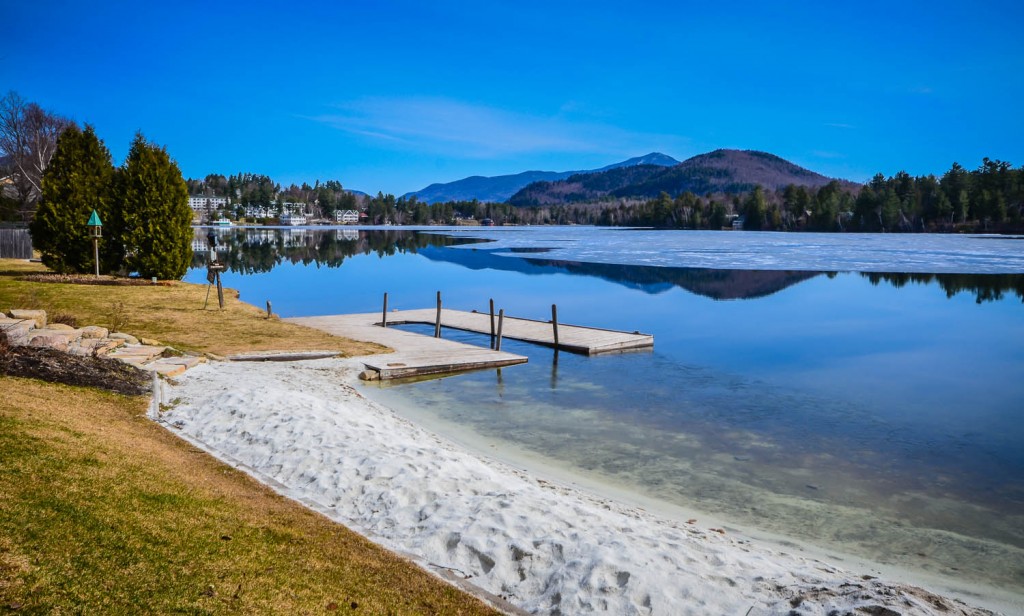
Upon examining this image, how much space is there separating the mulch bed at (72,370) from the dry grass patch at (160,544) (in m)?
3.29

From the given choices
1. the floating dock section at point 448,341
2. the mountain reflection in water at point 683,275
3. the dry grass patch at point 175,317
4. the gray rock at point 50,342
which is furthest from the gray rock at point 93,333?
the mountain reflection in water at point 683,275

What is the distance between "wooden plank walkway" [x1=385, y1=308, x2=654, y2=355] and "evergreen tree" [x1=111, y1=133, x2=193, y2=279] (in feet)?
39.3

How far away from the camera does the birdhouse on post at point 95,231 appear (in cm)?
2994

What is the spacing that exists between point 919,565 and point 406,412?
9.59 metres

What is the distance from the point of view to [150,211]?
3156cm

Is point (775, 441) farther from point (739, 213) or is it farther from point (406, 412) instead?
point (739, 213)

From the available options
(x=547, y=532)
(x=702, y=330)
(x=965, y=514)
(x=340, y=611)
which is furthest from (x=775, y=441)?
(x=702, y=330)

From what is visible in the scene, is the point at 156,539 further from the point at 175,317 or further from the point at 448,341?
the point at 175,317

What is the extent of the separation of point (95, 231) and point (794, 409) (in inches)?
1194

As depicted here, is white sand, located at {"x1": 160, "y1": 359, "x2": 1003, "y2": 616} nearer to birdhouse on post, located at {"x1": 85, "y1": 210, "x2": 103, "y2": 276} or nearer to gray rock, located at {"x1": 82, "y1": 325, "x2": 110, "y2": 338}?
gray rock, located at {"x1": 82, "y1": 325, "x2": 110, "y2": 338}

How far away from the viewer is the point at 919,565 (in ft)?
27.3

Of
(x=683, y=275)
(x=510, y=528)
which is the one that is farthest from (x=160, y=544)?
(x=683, y=275)

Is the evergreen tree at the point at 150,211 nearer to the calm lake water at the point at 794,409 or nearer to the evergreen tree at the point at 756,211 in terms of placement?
the calm lake water at the point at 794,409

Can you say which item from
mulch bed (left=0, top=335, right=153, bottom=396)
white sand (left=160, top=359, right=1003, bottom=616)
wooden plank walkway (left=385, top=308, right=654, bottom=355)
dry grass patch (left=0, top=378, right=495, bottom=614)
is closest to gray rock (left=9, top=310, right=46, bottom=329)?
mulch bed (left=0, top=335, right=153, bottom=396)
